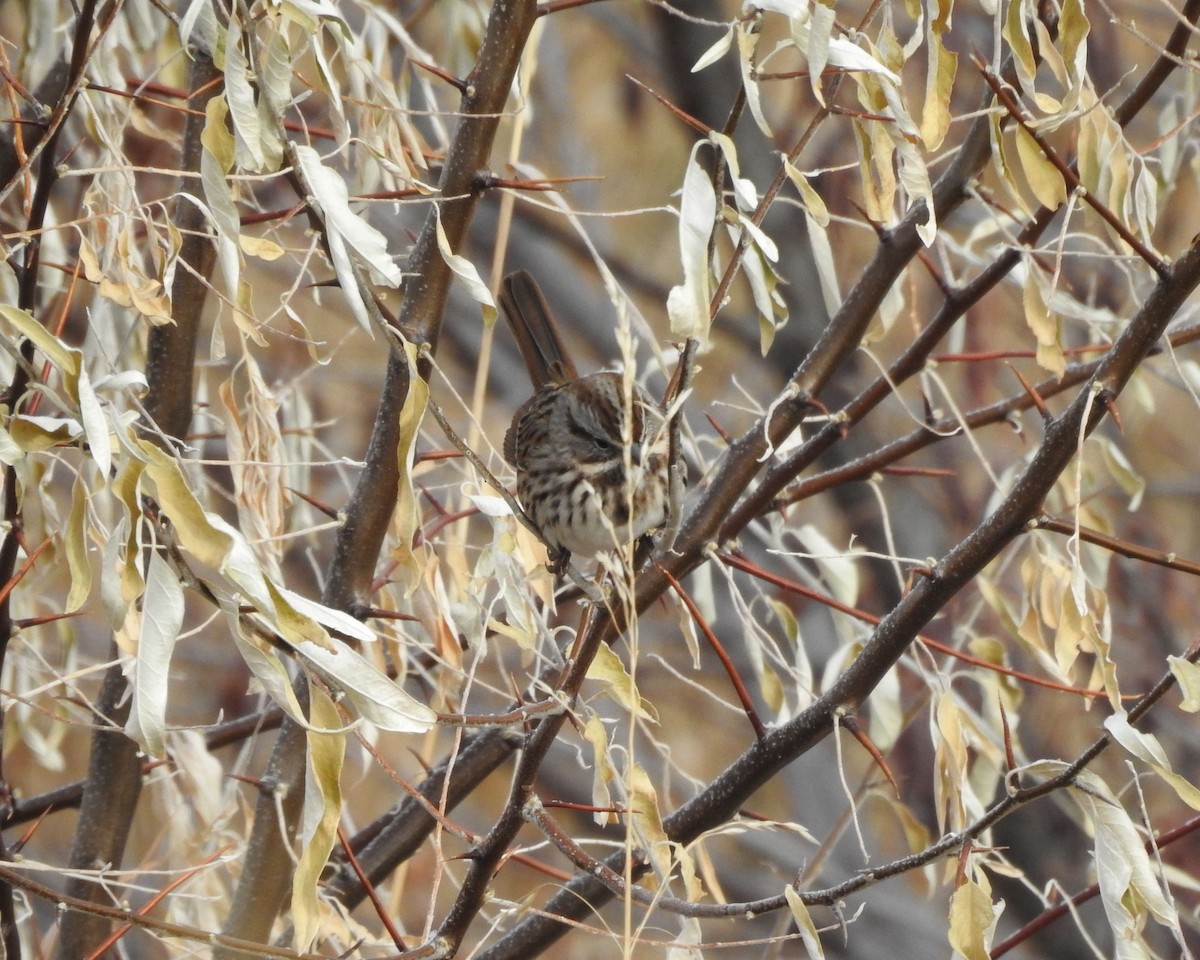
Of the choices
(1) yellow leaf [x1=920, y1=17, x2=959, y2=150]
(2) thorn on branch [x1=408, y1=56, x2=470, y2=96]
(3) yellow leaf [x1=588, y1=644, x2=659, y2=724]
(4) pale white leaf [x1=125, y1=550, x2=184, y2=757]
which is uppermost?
(1) yellow leaf [x1=920, y1=17, x2=959, y2=150]

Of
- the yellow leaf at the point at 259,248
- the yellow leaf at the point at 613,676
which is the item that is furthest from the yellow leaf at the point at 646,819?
the yellow leaf at the point at 259,248

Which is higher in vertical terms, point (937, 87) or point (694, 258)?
point (937, 87)

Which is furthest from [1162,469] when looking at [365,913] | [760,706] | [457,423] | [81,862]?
[81,862]

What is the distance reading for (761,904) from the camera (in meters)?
1.35

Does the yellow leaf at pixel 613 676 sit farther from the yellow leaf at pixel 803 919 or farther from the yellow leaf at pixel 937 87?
the yellow leaf at pixel 937 87

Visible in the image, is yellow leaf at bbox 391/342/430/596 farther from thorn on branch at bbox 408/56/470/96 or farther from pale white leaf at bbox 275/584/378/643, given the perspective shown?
thorn on branch at bbox 408/56/470/96

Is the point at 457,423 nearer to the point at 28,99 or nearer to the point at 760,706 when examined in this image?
the point at 760,706

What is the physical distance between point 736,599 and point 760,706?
2.47m

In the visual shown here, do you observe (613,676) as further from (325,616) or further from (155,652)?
(155,652)

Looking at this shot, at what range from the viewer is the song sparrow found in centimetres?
224

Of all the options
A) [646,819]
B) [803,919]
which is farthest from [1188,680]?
[646,819]

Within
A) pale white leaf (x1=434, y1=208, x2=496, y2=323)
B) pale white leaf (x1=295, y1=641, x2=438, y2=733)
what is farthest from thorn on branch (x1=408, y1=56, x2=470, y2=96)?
pale white leaf (x1=295, y1=641, x2=438, y2=733)

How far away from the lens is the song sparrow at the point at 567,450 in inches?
88.4

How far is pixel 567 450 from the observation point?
2525 mm
